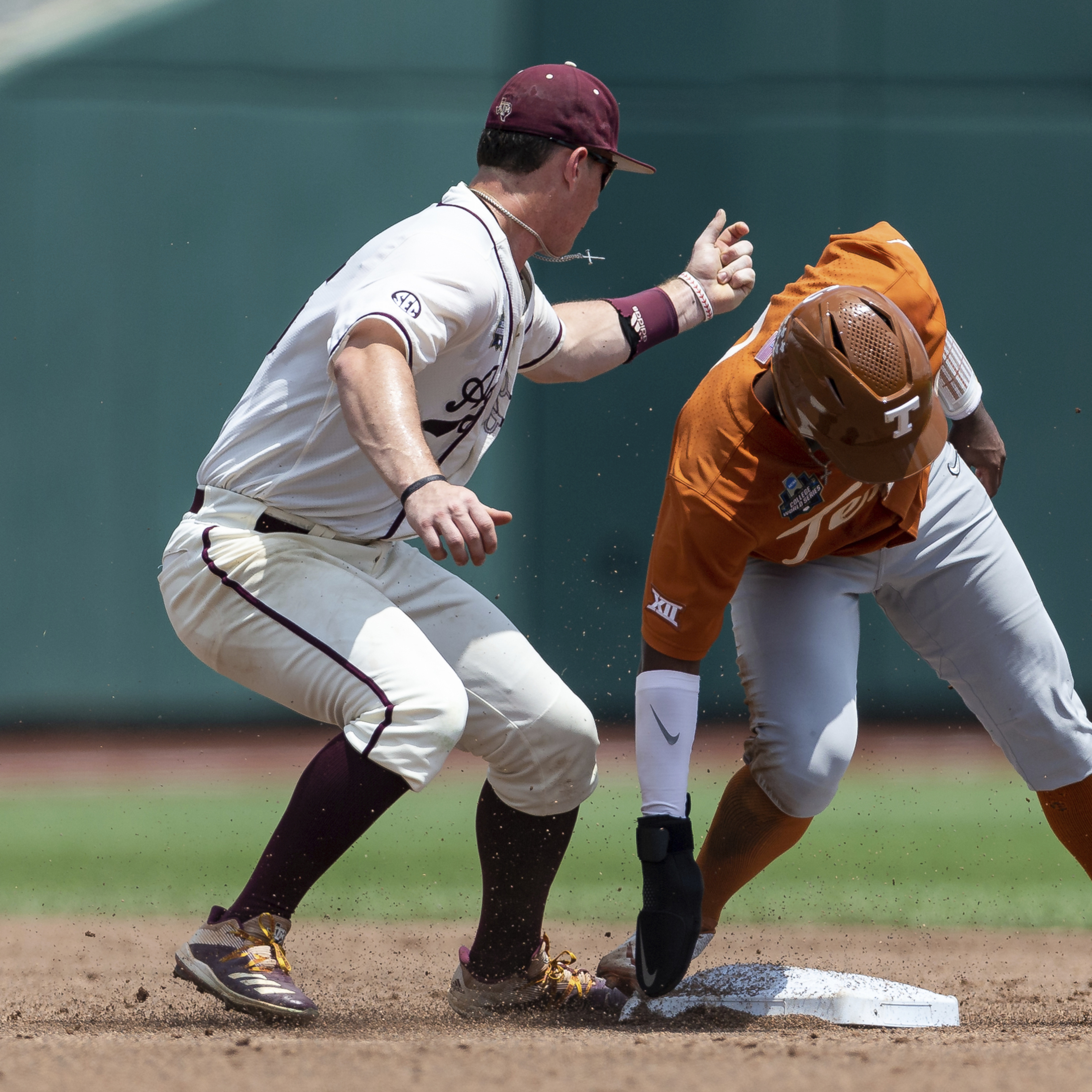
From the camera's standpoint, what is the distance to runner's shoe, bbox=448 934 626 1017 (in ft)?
9.20

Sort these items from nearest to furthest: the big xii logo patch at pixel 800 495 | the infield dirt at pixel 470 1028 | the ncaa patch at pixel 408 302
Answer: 1. the infield dirt at pixel 470 1028
2. the ncaa patch at pixel 408 302
3. the big xii logo patch at pixel 800 495

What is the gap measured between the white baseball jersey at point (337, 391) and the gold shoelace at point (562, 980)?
1027 millimetres

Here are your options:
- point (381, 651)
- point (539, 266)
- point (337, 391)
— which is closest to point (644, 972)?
point (381, 651)

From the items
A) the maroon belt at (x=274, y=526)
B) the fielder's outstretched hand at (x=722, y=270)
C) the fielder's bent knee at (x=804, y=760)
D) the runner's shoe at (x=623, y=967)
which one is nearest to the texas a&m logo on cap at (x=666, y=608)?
the fielder's bent knee at (x=804, y=760)

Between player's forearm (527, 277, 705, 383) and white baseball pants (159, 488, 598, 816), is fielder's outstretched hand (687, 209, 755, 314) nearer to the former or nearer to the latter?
player's forearm (527, 277, 705, 383)

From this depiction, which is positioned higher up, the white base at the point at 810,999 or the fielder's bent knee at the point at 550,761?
the fielder's bent knee at the point at 550,761

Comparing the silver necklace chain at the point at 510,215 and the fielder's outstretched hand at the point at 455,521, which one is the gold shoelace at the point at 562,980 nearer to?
the fielder's outstretched hand at the point at 455,521

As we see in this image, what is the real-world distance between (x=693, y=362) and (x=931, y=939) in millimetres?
3282

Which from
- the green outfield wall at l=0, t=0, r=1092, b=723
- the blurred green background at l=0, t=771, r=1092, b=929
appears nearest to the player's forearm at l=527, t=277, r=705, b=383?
the blurred green background at l=0, t=771, r=1092, b=929

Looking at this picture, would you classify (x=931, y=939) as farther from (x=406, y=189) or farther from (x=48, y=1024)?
(x=406, y=189)

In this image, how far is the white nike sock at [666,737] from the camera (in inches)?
99.7

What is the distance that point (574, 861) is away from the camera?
4328 millimetres

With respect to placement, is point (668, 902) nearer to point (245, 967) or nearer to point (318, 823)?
point (318, 823)

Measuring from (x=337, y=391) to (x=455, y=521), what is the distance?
0.44 m
